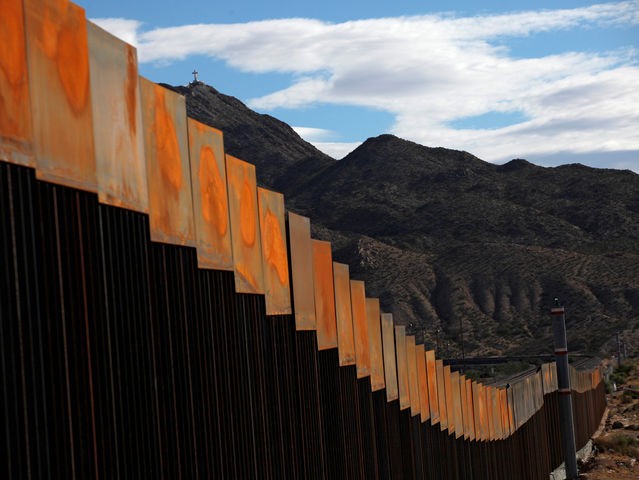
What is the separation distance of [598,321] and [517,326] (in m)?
6.63

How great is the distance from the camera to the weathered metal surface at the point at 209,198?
7477 mm

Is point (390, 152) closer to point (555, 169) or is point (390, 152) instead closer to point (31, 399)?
point (555, 169)

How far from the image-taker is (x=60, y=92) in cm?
561

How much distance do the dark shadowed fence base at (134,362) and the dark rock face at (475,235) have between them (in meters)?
72.1

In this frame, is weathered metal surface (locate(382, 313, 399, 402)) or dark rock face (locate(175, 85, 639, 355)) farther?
dark rock face (locate(175, 85, 639, 355))

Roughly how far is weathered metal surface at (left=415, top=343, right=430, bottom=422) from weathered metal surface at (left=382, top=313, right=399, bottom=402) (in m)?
1.31

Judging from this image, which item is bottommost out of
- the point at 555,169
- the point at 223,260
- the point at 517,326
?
the point at 517,326

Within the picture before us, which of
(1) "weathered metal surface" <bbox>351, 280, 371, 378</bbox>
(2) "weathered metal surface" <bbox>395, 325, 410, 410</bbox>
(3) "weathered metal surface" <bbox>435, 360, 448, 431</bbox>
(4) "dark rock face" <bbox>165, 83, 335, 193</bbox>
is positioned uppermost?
(4) "dark rock face" <bbox>165, 83, 335, 193</bbox>

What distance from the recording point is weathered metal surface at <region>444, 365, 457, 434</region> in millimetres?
16495

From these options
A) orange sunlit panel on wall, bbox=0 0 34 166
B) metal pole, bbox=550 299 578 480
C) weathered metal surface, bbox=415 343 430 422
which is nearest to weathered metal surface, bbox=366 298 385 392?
weathered metal surface, bbox=415 343 430 422

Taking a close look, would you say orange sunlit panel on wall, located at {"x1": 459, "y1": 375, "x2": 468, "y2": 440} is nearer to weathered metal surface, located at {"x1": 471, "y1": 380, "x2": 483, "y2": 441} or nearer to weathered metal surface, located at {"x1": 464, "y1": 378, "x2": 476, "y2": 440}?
weathered metal surface, located at {"x1": 464, "y1": 378, "x2": 476, "y2": 440}

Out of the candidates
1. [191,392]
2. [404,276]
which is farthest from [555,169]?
[191,392]

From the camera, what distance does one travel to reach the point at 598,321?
8612 centimetres

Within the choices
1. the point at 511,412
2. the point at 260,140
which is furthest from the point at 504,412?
the point at 260,140
